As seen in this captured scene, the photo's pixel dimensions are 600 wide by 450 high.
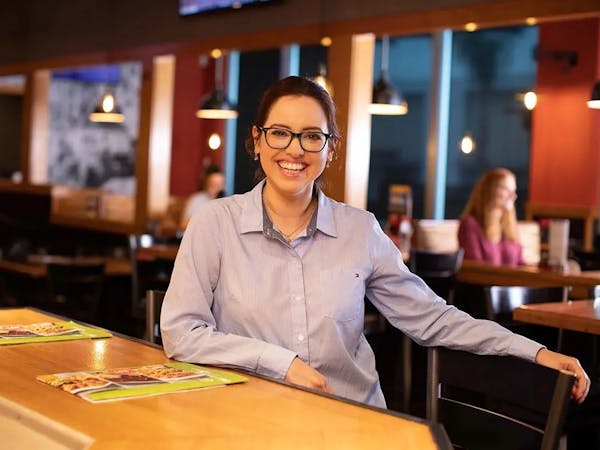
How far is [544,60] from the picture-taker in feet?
38.2

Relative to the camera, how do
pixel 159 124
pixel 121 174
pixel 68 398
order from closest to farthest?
pixel 68 398 → pixel 159 124 → pixel 121 174

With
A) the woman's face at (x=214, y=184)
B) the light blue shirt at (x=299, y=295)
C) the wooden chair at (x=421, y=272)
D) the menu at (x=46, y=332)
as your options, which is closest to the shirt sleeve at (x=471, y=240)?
the wooden chair at (x=421, y=272)

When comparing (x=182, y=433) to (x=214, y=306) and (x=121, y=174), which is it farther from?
(x=121, y=174)

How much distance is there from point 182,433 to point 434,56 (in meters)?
11.7

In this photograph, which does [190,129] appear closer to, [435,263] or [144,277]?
[144,277]

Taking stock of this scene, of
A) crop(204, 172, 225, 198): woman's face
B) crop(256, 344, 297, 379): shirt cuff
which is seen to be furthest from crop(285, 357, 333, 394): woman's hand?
crop(204, 172, 225, 198): woman's face

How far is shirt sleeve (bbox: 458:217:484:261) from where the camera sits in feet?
22.3

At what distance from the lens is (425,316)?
8.05ft

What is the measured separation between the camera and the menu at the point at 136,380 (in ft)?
6.19

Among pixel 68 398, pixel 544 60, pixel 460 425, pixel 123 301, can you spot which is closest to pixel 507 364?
pixel 460 425

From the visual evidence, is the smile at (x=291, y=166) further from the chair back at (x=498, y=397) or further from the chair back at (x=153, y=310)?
the chair back at (x=153, y=310)

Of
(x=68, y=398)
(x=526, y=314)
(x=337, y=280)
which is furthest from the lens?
(x=526, y=314)

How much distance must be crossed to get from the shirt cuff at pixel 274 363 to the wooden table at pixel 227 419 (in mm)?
89

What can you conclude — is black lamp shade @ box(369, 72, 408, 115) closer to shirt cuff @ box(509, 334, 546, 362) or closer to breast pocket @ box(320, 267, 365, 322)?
breast pocket @ box(320, 267, 365, 322)
